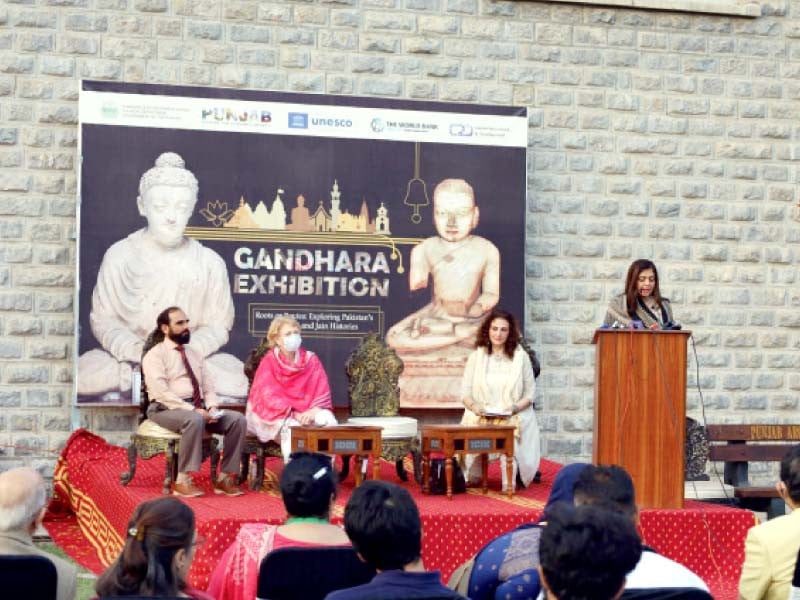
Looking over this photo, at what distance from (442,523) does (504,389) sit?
2031mm

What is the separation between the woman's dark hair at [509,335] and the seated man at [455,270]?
1398mm

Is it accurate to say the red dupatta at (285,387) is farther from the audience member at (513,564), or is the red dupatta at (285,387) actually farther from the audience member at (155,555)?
the audience member at (155,555)

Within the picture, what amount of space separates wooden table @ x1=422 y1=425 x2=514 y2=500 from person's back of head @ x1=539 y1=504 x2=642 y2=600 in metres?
5.61

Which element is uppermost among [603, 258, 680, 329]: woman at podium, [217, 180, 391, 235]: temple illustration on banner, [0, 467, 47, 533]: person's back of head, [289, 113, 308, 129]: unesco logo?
[289, 113, 308, 129]: unesco logo

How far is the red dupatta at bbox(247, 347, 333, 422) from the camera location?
28.7 ft

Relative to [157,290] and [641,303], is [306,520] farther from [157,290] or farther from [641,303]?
[157,290]

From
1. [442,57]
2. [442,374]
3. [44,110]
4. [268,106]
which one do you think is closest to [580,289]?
[442,374]

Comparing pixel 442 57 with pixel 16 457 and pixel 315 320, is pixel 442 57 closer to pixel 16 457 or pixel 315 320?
pixel 315 320

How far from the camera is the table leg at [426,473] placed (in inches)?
334

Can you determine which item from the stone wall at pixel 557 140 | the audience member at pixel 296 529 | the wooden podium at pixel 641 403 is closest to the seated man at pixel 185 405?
the stone wall at pixel 557 140

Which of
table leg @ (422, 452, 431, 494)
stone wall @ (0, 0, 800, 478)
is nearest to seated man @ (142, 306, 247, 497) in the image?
table leg @ (422, 452, 431, 494)

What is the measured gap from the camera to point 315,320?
10.6m

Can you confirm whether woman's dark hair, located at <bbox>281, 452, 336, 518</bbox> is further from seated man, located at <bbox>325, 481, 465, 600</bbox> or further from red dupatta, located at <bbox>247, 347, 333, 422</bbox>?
red dupatta, located at <bbox>247, 347, 333, 422</bbox>

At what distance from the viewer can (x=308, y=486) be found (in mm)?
4289
